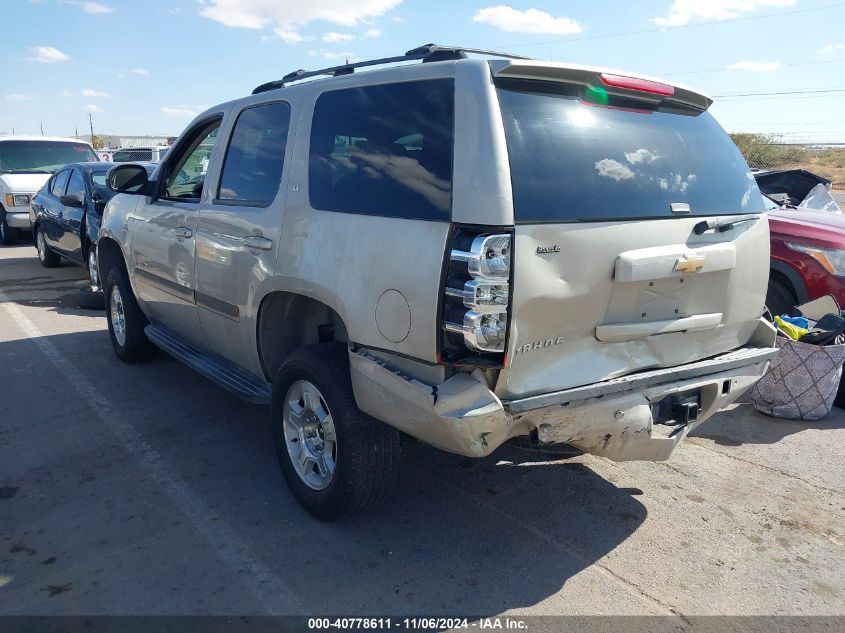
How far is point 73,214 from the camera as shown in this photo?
31.2ft

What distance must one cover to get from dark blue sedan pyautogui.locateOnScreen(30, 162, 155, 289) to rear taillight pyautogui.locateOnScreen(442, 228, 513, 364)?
21.8 ft

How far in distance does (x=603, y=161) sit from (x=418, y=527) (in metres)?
1.98

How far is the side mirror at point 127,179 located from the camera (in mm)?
5285

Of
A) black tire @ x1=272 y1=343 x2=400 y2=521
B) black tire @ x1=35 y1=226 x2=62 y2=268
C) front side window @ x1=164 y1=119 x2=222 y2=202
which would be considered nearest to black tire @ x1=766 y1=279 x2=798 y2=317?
black tire @ x1=272 y1=343 x2=400 y2=521

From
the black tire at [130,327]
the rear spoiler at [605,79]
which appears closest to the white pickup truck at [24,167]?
the black tire at [130,327]

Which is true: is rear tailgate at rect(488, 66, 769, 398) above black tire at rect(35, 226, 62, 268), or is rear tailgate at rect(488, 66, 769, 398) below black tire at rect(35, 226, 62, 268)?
above

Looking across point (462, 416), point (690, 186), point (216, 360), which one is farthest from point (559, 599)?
point (216, 360)

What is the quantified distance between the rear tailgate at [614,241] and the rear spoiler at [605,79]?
25 mm

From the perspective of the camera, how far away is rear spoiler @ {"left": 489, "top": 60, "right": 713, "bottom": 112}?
9.11ft

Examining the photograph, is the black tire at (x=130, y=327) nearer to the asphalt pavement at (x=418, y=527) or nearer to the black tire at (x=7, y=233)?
the asphalt pavement at (x=418, y=527)

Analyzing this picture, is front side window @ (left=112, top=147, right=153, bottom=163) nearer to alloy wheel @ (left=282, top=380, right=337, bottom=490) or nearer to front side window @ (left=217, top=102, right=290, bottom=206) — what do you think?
front side window @ (left=217, top=102, right=290, bottom=206)

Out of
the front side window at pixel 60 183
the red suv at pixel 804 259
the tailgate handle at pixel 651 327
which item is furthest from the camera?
the front side window at pixel 60 183

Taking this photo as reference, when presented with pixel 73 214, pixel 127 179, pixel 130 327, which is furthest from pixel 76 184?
pixel 127 179

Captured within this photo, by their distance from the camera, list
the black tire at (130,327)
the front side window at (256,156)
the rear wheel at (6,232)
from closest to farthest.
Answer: the front side window at (256,156) < the black tire at (130,327) < the rear wheel at (6,232)
